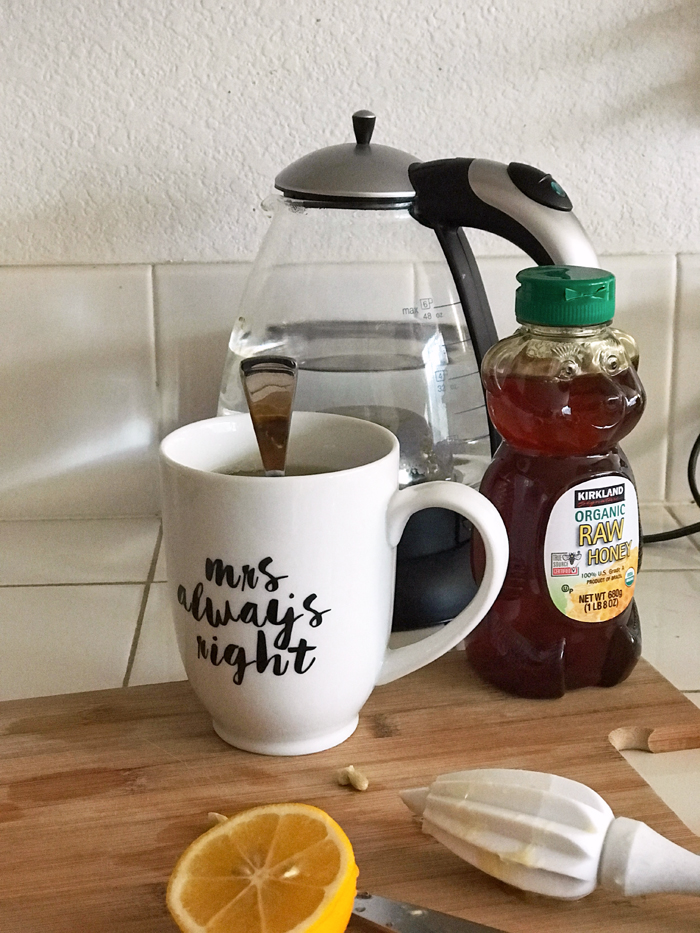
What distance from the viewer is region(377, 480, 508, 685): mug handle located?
1.52ft

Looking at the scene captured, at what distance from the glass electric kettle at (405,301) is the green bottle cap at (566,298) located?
50mm

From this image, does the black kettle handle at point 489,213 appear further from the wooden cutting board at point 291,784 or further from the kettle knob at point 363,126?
the wooden cutting board at point 291,784

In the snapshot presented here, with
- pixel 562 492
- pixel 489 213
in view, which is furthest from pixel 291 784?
pixel 489 213

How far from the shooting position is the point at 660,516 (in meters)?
0.84

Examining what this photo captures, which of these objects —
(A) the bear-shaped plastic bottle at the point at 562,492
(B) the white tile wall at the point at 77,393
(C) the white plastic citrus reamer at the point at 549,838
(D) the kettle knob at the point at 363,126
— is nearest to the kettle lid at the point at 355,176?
(D) the kettle knob at the point at 363,126

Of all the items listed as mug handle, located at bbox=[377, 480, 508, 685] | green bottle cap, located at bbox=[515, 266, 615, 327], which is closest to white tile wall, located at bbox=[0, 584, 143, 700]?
mug handle, located at bbox=[377, 480, 508, 685]

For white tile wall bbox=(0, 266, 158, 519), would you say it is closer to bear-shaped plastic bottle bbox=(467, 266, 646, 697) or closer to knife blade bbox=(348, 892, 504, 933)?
bear-shaped plastic bottle bbox=(467, 266, 646, 697)

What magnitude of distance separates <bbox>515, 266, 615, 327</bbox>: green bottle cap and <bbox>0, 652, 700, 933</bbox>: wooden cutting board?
0.21 metres

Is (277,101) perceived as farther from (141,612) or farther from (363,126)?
(141,612)

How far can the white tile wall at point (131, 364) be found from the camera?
0.79 m

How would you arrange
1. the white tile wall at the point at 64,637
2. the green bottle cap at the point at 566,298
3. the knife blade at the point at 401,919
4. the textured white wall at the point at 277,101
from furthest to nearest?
1. the textured white wall at the point at 277,101
2. the white tile wall at the point at 64,637
3. the green bottle cap at the point at 566,298
4. the knife blade at the point at 401,919

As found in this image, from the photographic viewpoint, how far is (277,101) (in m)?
0.75

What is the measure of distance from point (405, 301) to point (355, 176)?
131mm

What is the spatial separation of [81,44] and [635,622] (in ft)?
1.88
